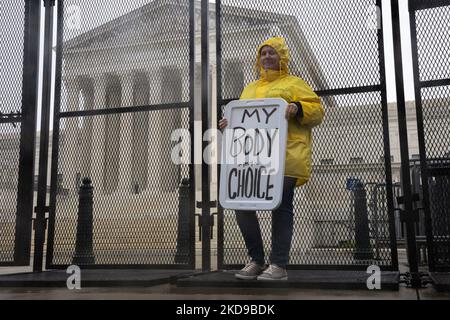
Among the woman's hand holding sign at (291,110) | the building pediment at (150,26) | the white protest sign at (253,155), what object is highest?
the building pediment at (150,26)

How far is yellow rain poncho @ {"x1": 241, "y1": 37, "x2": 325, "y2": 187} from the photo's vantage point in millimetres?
3660

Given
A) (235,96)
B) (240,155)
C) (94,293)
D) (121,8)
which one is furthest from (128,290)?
(121,8)

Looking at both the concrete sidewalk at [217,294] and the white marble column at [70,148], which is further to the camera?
the white marble column at [70,148]

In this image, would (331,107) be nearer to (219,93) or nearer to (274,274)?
(219,93)

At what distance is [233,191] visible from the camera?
3.81m

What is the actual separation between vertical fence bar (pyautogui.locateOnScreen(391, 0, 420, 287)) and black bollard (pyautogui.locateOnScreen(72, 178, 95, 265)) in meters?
3.02

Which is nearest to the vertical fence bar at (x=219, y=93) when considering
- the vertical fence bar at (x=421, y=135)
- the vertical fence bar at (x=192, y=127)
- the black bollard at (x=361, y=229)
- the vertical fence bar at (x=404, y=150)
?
the vertical fence bar at (x=192, y=127)

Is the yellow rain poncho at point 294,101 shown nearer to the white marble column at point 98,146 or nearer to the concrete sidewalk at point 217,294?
the concrete sidewalk at point 217,294

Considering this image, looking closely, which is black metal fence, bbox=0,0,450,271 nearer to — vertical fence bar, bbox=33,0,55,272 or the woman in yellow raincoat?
vertical fence bar, bbox=33,0,55,272

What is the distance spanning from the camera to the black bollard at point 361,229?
4184mm

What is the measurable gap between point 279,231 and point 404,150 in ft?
3.95

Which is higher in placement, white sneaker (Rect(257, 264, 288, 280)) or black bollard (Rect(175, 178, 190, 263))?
black bollard (Rect(175, 178, 190, 263))

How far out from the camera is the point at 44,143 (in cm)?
506

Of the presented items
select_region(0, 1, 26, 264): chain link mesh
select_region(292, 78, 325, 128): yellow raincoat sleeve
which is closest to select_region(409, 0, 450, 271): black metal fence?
select_region(292, 78, 325, 128): yellow raincoat sleeve
